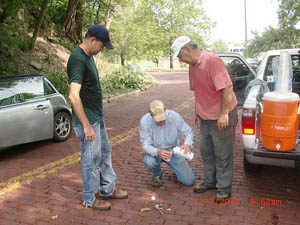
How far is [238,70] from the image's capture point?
7.73 meters

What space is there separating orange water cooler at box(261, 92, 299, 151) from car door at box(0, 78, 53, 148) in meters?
4.10

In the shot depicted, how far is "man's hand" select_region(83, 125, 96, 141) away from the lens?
129 inches

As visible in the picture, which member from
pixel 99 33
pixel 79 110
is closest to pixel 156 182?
pixel 79 110

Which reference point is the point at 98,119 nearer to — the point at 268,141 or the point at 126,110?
the point at 268,141

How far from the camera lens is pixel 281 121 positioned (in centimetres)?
347

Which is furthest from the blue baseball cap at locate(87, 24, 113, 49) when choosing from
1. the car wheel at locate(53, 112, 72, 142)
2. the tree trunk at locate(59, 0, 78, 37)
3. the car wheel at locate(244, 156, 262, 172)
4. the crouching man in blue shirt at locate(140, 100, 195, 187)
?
the tree trunk at locate(59, 0, 78, 37)

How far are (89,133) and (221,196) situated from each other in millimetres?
1704

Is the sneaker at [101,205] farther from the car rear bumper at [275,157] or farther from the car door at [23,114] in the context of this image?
the car door at [23,114]

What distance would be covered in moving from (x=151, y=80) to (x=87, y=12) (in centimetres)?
508

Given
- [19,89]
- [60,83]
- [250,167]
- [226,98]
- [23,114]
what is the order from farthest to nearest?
[60,83]
[19,89]
[23,114]
[250,167]
[226,98]

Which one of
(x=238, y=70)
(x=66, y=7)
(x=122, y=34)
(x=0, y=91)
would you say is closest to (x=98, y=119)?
(x=0, y=91)

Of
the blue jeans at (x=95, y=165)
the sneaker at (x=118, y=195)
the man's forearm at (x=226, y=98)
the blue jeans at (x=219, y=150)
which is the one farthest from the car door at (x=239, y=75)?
the blue jeans at (x=95, y=165)

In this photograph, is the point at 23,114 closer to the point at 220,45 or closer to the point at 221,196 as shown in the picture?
the point at 221,196

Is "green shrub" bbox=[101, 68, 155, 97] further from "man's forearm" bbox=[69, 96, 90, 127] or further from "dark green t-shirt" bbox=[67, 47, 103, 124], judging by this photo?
"man's forearm" bbox=[69, 96, 90, 127]
